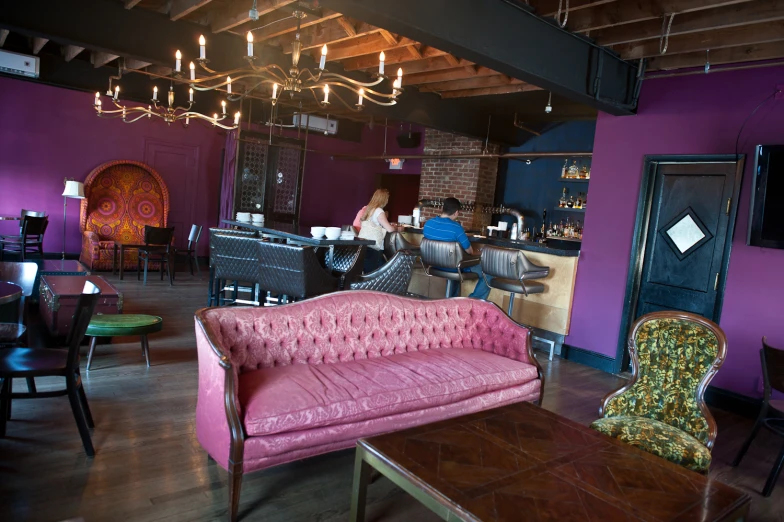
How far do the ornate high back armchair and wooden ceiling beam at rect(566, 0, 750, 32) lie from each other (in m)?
7.75

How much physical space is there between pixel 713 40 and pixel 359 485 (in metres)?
4.43

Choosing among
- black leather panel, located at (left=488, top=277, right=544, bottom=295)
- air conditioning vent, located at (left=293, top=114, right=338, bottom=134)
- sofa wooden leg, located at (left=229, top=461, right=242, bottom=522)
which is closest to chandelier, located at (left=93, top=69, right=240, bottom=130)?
air conditioning vent, located at (left=293, top=114, right=338, bottom=134)

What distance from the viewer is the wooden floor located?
241 centimetres

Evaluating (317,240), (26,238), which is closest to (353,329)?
(317,240)

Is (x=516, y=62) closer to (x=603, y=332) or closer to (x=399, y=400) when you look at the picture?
(x=399, y=400)

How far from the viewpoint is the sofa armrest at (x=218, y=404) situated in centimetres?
239

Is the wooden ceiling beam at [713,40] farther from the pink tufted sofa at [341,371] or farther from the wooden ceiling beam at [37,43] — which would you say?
the wooden ceiling beam at [37,43]

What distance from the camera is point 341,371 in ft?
10.1

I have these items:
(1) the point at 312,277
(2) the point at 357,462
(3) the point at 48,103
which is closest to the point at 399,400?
(2) the point at 357,462

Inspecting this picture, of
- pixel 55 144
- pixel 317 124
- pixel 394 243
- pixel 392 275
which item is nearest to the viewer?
pixel 392 275

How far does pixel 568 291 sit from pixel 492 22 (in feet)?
10.6

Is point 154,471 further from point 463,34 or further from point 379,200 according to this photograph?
point 379,200

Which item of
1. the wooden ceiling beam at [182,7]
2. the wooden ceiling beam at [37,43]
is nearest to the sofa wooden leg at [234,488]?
the wooden ceiling beam at [182,7]

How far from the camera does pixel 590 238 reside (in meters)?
5.83
